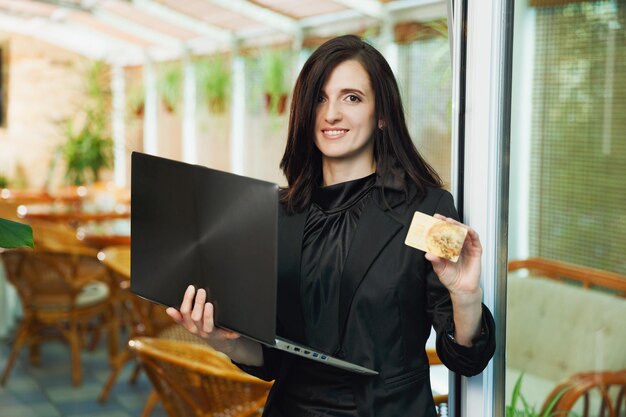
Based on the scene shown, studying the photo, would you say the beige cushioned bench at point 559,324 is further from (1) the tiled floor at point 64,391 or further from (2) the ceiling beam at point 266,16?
(2) the ceiling beam at point 266,16

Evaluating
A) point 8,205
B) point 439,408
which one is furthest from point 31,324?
point 439,408

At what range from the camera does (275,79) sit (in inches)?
263

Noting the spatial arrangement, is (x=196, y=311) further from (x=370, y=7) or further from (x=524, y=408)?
(x=370, y=7)

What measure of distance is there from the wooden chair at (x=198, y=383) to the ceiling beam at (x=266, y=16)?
454cm

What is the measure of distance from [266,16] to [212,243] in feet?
18.8

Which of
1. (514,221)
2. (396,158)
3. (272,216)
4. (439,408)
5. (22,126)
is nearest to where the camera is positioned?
(272,216)

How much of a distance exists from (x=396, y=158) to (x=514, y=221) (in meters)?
0.31

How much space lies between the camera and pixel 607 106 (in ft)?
5.53

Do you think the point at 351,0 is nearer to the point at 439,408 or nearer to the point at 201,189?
the point at 439,408

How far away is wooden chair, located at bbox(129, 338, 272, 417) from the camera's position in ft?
7.85

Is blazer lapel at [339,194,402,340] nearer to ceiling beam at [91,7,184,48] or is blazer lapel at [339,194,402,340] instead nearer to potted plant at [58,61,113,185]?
ceiling beam at [91,7,184,48]

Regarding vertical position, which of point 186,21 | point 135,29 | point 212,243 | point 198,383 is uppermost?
point 135,29

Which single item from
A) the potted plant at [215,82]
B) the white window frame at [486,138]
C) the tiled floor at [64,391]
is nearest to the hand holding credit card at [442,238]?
the white window frame at [486,138]

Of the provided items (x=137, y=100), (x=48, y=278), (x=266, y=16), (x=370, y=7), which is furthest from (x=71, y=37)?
(x=48, y=278)
